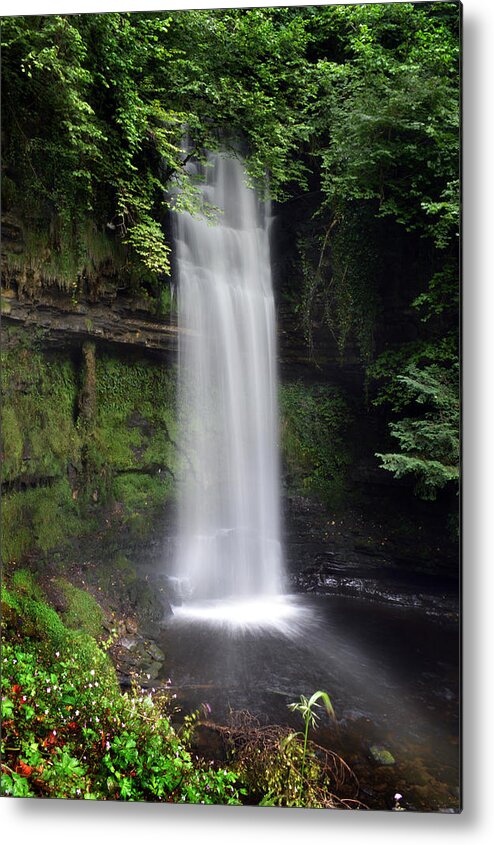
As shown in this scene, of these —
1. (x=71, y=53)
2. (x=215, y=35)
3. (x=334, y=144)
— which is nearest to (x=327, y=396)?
(x=334, y=144)

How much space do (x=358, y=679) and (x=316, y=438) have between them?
1.08 metres

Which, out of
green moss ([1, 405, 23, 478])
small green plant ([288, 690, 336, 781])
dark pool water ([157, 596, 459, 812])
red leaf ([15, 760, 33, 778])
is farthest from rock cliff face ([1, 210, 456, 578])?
red leaf ([15, 760, 33, 778])

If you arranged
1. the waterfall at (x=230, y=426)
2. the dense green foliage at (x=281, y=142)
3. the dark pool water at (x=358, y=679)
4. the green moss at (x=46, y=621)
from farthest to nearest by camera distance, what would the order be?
the waterfall at (x=230, y=426)
the green moss at (x=46, y=621)
the dense green foliage at (x=281, y=142)
the dark pool water at (x=358, y=679)

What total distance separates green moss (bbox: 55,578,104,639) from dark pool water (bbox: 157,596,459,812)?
1.07 feet

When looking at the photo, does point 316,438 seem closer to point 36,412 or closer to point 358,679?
point 358,679

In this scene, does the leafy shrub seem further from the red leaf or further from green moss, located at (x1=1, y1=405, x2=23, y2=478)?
green moss, located at (x1=1, y1=405, x2=23, y2=478)

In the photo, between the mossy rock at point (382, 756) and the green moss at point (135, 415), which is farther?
the green moss at point (135, 415)

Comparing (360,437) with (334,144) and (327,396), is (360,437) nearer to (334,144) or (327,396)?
(327,396)

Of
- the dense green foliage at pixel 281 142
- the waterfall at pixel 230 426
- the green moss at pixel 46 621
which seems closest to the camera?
the dense green foliage at pixel 281 142

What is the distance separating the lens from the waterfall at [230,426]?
2662 mm

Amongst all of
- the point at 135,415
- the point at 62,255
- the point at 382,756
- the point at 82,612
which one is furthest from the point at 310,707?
the point at 62,255

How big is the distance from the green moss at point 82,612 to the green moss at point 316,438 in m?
1.06

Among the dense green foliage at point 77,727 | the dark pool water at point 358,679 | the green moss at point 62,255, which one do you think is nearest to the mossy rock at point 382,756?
the dark pool water at point 358,679

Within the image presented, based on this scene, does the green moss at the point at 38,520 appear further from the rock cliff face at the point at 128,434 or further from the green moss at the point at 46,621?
the green moss at the point at 46,621
